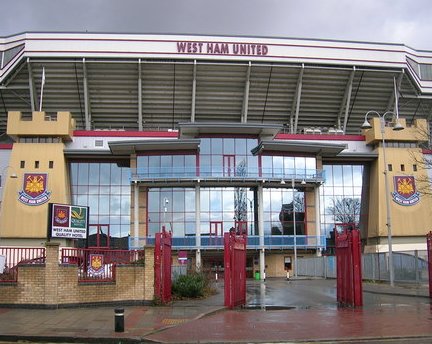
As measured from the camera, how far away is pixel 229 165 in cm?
5403

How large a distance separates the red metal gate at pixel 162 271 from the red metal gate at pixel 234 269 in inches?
95.0

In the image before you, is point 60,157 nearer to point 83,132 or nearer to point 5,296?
point 83,132

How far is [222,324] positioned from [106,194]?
4241cm

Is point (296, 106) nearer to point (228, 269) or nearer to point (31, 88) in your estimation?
point (31, 88)

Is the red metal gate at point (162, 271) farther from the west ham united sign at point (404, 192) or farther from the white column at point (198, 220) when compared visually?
the west ham united sign at point (404, 192)

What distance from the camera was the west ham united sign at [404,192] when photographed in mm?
56250

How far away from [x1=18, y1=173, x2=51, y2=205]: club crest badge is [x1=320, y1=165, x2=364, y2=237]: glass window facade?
2892 centimetres

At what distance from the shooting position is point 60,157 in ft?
176

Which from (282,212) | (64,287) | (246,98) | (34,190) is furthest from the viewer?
(246,98)

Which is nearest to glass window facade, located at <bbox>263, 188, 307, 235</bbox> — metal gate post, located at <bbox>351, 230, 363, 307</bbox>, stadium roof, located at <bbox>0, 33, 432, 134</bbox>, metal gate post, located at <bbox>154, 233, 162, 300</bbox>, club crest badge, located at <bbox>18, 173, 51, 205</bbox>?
stadium roof, located at <bbox>0, 33, 432, 134</bbox>

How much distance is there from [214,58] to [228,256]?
133 ft

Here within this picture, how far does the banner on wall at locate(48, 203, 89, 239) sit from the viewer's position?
2716cm

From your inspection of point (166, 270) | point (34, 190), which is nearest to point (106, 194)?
point (34, 190)

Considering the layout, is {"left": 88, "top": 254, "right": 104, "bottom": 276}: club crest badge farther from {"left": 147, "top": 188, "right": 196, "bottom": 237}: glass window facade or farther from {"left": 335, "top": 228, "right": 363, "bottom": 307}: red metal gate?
{"left": 147, "top": 188, "right": 196, "bottom": 237}: glass window facade
